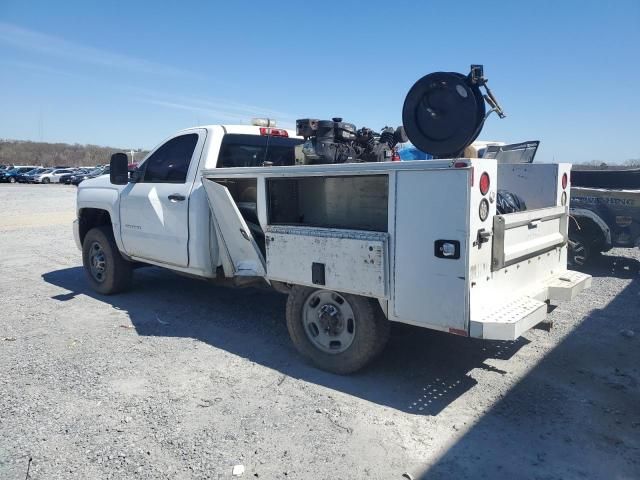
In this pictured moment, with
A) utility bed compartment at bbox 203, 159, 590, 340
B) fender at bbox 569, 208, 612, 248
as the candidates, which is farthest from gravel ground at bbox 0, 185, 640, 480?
fender at bbox 569, 208, 612, 248

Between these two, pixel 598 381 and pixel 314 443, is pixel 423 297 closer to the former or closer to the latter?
pixel 314 443

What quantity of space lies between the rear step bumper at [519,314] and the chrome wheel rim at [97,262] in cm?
522

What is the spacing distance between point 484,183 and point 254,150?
317cm

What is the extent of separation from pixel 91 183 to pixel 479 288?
572 centimetres

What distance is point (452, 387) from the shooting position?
Answer: 4172mm

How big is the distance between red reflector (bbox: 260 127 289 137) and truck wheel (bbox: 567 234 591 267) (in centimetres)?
534

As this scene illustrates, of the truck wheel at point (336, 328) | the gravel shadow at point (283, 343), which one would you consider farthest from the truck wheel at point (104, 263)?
the truck wheel at point (336, 328)

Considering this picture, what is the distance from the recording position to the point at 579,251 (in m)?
8.62

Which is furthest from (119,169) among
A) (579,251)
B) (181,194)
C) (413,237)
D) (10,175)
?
(10,175)

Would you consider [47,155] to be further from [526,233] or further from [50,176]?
[526,233]

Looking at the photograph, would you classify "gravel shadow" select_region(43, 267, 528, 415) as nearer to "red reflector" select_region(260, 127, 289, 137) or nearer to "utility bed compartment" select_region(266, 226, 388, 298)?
"utility bed compartment" select_region(266, 226, 388, 298)

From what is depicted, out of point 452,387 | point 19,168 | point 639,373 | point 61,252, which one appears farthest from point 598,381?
point 19,168

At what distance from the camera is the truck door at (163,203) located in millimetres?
5629

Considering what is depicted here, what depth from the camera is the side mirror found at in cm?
630
